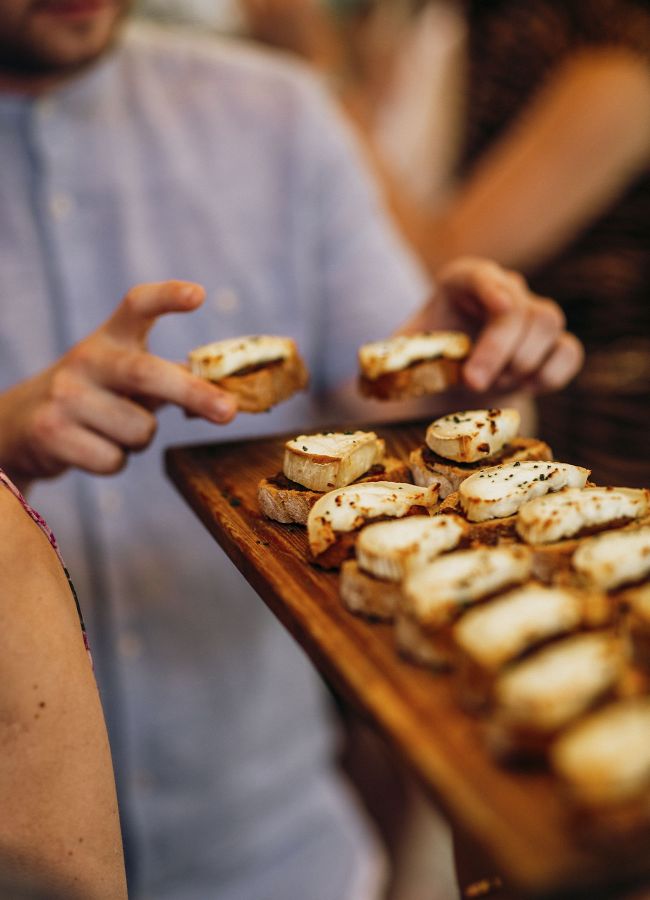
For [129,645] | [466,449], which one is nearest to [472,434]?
[466,449]

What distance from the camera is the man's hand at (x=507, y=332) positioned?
138cm

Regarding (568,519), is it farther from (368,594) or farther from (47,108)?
(47,108)

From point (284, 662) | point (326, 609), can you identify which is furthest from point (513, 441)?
point (284, 662)

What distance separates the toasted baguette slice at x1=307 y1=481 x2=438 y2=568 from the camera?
911 mm

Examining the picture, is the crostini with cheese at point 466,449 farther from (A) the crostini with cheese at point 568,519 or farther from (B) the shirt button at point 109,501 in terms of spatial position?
(B) the shirt button at point 109,501

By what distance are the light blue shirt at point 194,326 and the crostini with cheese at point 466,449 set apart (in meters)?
1.00

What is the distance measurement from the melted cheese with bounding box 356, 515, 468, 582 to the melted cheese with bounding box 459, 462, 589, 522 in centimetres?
7

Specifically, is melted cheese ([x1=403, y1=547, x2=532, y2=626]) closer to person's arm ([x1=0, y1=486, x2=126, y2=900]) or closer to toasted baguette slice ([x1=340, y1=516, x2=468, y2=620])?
toasted baguette slice ([x1=340, y1=516, x2=468, y2=620])

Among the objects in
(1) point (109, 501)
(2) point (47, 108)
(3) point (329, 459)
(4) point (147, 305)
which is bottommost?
(1) point (109, 501)

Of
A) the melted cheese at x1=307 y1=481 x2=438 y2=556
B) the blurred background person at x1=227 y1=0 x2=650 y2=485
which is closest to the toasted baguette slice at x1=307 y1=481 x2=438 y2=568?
the melted cheese at x1=307 y1=481 x2=438 y2=556

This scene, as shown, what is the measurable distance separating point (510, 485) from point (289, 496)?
10.2 inches

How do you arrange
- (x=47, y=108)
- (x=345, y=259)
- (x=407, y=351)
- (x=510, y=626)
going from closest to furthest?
1. (x=510, y=626)
2. (x=407, y=351)
3. (x=47, y=108)
4. (x=345, y=259)

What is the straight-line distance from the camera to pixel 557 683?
0.61 m

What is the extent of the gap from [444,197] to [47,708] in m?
2.76
